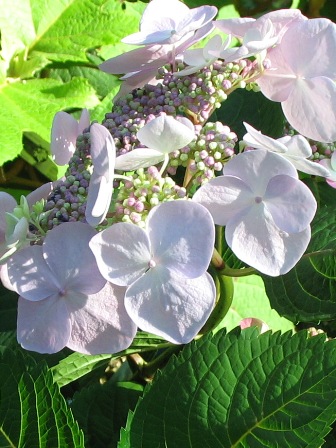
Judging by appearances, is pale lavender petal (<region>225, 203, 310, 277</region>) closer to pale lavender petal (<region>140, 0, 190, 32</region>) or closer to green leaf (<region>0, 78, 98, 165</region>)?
pale lavender petal (<region>140, 0, 190, 32</region>)

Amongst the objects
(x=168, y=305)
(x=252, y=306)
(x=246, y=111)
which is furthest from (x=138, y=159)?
(x=252, y=306)

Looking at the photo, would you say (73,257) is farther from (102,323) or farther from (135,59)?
(135,59)

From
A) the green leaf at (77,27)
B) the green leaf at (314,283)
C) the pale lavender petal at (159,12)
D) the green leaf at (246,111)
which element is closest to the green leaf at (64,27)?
the green leaf at (77,27)

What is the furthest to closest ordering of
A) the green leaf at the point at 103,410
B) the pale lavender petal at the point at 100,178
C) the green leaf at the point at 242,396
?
the green leaf at the point at 103,410 → the green leaf at the point at 242,396 → the pale lavender petal at the point at 100,178

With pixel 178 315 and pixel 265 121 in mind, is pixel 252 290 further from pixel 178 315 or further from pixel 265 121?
pixel 178 315

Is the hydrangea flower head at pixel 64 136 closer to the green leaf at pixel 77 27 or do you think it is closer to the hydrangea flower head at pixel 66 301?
the hydrangea flower head at pixel 66 301
